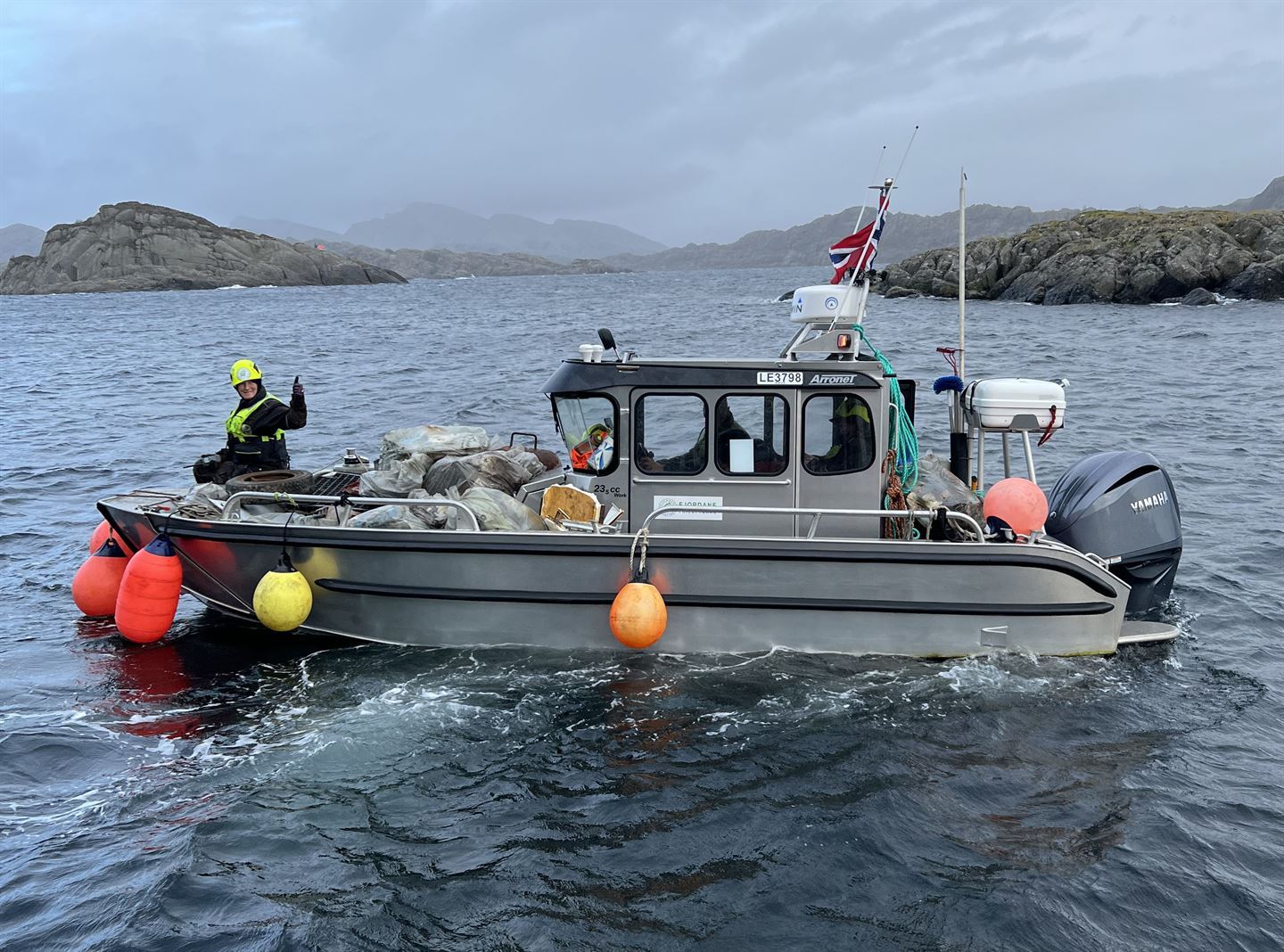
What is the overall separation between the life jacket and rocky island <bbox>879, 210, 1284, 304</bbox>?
45.1 m

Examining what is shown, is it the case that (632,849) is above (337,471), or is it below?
below

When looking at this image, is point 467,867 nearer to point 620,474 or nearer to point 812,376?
point 620,474

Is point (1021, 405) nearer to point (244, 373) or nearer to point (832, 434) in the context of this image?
point (832, 434)

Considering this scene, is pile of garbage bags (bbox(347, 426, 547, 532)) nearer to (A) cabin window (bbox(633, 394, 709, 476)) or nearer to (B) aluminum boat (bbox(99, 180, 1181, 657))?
(B) aluminum boat (bbox(99, 180, 1181, 657))

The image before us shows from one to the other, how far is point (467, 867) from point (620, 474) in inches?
138

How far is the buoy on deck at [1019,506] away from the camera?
772cm

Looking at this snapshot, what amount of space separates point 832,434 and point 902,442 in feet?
2.22

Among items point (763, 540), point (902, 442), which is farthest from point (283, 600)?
point (902, 442)

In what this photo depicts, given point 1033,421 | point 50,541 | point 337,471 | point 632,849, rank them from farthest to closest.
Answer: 1. point 50,541
2. point 337,471
3. point 1033,421
4. point 632,849

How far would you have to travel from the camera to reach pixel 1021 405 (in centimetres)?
827

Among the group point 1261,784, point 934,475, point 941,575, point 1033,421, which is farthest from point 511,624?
point 1261,784

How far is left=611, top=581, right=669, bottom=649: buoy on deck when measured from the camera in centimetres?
736

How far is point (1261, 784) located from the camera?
6371 mm

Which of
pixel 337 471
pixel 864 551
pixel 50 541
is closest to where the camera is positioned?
pixel 864 551
